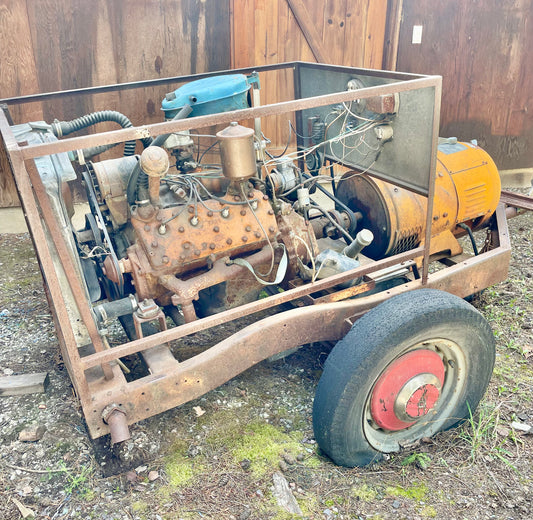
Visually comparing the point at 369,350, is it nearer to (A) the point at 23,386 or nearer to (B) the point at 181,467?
(B) the point at 181,467

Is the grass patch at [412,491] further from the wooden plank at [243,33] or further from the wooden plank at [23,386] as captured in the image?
the wooden plank at [243,33]

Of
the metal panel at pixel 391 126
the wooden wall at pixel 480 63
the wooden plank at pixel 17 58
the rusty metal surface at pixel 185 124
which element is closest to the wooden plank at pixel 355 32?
the wooden wall at pixel 480 63

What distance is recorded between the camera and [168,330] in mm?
2307

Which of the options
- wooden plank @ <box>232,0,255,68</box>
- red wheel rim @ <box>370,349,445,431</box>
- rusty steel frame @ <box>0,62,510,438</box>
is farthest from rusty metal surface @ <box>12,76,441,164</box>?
wooden plank @ <box>232,0,255,68</box>

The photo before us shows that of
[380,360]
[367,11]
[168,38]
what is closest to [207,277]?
[380,360]

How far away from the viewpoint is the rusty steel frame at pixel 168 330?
6.23ft

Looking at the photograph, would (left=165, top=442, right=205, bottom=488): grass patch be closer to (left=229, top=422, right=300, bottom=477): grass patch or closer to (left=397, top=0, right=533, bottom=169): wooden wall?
(left=229, top=422, right=300, bottom=477): grass patch

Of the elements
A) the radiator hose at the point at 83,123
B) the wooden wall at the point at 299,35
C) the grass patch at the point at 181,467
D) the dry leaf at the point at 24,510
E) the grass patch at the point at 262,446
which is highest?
the wooden wall at the point at 299,35

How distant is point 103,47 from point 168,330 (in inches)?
128

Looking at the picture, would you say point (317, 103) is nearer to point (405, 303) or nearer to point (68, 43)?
point (405, 303)

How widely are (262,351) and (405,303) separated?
0.67m

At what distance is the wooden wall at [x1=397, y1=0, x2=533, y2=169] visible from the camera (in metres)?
5.31

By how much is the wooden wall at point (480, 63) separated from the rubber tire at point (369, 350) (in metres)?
3.81

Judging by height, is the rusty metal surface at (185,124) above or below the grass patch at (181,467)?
above
